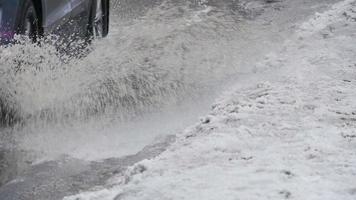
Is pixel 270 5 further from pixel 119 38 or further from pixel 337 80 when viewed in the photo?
pixel 337 80

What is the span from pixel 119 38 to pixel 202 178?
5088mm

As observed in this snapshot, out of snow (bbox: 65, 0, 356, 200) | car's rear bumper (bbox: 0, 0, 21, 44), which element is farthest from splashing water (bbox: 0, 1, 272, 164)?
snow (bbox: 65, 0, 356, 200)

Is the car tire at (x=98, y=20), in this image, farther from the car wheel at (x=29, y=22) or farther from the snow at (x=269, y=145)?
the car wheel at (x=29, y=22)

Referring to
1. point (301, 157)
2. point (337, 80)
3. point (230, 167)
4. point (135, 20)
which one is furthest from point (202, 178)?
point (135, 20)

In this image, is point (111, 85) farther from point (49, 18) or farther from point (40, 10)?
point (40, 10)

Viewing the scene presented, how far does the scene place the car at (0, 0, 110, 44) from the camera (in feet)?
17.5

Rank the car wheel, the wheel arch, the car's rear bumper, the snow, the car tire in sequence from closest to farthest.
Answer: the snow → the car's rear bumper → the car wheel → the wheel arch → the car tire

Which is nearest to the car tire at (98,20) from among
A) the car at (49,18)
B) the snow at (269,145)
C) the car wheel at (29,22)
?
the car at (49,18)

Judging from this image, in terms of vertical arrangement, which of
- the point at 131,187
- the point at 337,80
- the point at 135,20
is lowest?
the point at 131,187

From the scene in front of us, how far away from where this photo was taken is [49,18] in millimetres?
6207

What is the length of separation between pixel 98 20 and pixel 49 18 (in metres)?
2.44

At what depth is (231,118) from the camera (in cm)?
552

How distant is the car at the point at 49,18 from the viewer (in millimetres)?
5320

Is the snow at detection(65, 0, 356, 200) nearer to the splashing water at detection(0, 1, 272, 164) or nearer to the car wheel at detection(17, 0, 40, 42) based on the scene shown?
the splashing water at detection(0, 1, 272, 164)
